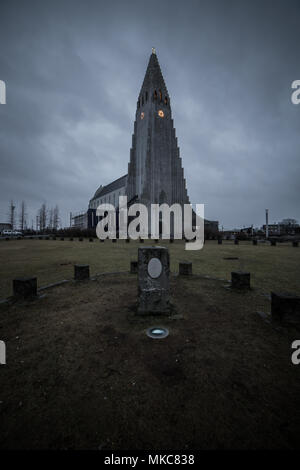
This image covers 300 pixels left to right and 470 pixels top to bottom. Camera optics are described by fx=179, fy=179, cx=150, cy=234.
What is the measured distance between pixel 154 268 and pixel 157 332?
1.42 metres

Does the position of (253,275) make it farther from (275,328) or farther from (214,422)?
(214,422)

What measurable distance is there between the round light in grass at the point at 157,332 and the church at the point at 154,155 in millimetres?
42274

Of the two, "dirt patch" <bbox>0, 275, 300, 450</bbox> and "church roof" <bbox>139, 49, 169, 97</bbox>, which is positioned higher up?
"church roof" <bbox>139, 49, 169, 97</bbox>

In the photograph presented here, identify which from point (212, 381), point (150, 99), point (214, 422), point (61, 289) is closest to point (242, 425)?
point (214, 422)

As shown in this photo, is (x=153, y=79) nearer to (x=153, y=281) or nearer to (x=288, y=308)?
(x=153, y=281)

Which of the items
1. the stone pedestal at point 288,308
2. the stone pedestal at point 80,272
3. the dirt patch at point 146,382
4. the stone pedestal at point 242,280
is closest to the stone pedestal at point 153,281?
the dirt patch at point 146,382

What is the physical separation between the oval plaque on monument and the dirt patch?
1.01m

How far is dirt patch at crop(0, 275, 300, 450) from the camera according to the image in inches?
67.2

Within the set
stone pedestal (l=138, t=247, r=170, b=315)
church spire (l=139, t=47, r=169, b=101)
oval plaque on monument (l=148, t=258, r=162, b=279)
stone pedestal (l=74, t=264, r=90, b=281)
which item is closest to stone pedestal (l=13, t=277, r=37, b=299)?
stone pedestal (l=74, t=264, r=90, b=281)

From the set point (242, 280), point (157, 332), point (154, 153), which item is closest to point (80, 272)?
point (157, 332)

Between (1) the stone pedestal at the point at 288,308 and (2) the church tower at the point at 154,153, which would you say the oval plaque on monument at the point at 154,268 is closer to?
(1) the stone pedestal at the point at 288,308

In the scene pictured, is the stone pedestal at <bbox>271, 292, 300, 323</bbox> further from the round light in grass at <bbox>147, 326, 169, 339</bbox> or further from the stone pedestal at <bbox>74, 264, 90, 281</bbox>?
the stone pedestal at <bbox>74, 264, 90, 281</bbox>

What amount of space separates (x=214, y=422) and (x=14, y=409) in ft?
7.06

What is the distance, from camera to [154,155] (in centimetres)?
4616
